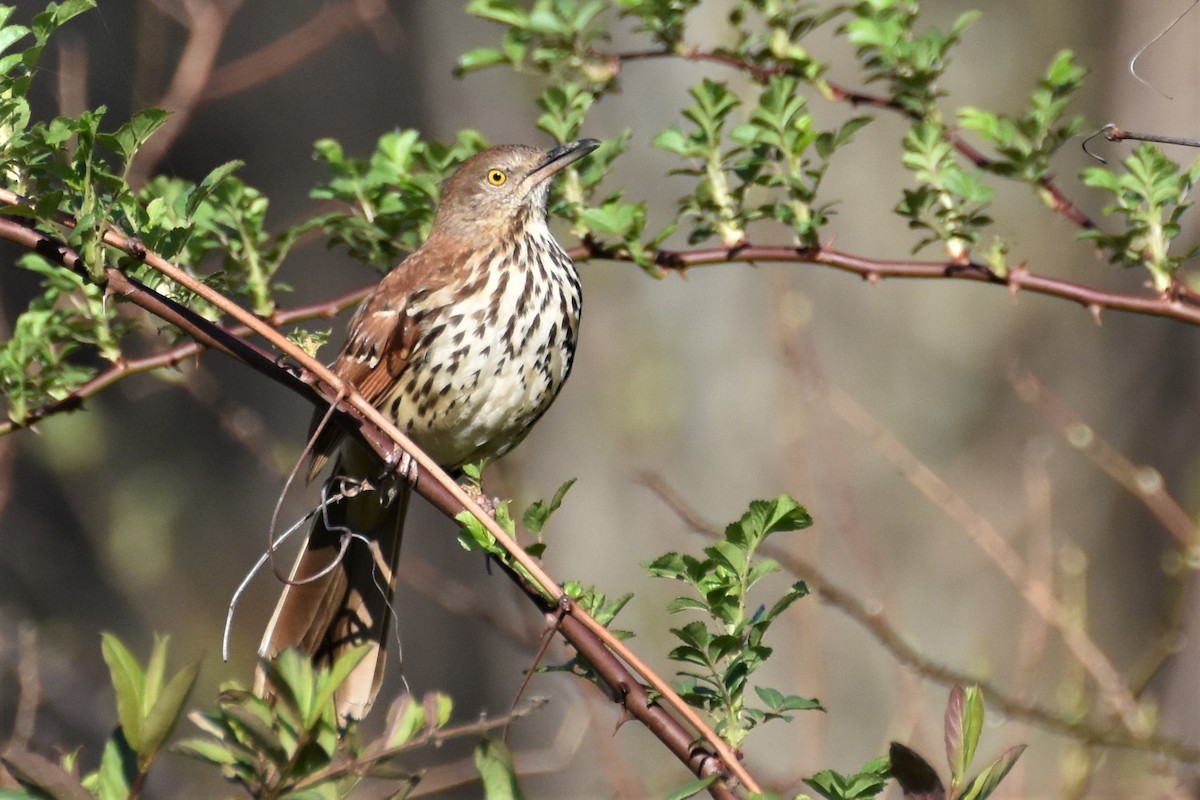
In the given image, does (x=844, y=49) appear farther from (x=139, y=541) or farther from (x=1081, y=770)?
(x=139, y=541)

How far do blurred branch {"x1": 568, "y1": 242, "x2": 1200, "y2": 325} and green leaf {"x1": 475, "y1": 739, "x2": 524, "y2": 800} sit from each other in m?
1.39

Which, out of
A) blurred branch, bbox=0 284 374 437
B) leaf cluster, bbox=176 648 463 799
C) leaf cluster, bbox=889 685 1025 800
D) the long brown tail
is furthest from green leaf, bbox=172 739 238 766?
the long brown tail

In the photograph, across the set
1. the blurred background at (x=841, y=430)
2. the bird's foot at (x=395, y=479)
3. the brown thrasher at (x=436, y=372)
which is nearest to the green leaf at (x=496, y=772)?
the bird's foot at (x=395, y=479)

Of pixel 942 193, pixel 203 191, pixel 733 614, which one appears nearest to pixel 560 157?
pixel 942 193

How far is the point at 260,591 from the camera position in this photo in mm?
8344

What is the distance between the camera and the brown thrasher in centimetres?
329

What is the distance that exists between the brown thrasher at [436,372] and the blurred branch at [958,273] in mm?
569

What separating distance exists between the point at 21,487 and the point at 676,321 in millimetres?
4091

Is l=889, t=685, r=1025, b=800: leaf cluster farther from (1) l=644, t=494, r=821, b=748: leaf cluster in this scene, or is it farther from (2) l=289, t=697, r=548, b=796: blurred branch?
(2) l=289, t=697, r=548, b=796: blurred branch

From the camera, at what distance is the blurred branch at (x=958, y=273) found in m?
2.50

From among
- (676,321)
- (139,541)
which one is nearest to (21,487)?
(139,541)

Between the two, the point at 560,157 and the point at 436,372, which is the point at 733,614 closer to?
the point at 436,372

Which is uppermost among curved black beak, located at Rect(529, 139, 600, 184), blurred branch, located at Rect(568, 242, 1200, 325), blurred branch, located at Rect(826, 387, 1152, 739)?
curved black beak, located at Rect(529, 139, 600, 184)

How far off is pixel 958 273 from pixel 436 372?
1.31m
